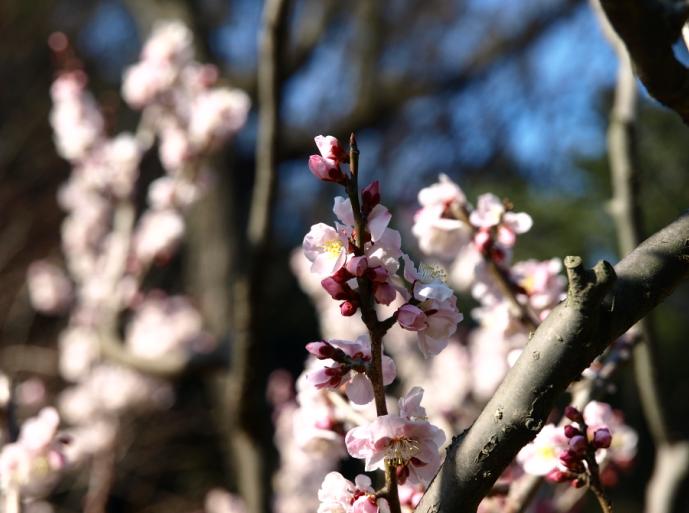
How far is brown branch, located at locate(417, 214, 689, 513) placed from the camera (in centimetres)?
71

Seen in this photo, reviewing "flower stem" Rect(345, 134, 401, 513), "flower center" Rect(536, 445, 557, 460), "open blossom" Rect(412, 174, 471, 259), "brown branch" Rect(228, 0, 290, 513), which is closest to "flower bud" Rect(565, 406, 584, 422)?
"flower center" Rect(536, 445, 557, 460)

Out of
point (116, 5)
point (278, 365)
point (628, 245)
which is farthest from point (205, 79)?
point (116, 5)

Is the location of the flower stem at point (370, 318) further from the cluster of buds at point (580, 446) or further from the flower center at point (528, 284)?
the flower center at point (528, 284)

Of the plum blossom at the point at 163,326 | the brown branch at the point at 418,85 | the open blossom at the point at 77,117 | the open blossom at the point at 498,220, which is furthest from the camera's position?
the brown branch at the point at 418,85

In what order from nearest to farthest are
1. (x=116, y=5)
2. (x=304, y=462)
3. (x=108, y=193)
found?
(x=304, y=462) → (x=108, y=193) → (x=116, y=5)

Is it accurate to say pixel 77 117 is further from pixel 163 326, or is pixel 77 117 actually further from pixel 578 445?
pixel 578 445

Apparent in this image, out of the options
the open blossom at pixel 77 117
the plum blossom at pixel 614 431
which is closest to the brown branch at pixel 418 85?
the open blossom at pixel 77 117

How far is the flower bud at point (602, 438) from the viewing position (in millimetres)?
863

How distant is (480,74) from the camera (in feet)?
21.2

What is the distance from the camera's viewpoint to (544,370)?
72cm

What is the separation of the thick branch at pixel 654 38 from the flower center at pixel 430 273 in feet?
0.94

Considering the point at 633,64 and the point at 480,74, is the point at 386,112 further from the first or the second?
the point at 633,64

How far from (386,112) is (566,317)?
533 centimetres

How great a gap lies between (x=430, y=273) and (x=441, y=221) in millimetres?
404
